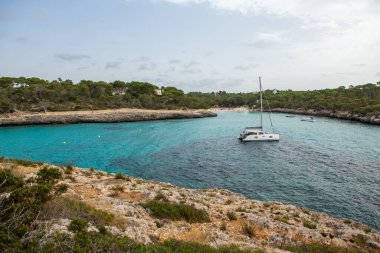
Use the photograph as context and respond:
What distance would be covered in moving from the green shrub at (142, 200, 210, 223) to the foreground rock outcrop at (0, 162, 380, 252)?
1.17 feet

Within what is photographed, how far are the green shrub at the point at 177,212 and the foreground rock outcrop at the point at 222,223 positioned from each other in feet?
1.17

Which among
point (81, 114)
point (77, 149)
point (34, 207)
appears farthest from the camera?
point (81, 114)

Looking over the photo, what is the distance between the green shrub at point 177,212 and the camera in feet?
60.5

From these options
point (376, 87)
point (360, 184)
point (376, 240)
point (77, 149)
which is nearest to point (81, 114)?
point (77, 149)

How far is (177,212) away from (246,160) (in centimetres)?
3094

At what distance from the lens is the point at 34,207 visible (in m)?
12.6

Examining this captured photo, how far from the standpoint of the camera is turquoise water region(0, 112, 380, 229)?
103ft

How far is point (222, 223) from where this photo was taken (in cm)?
1803

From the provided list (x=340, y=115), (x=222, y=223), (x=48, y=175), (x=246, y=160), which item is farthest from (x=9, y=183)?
(x=340, y=115)

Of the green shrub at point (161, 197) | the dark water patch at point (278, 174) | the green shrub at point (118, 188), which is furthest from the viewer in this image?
the dark water patch at point (278, 174)

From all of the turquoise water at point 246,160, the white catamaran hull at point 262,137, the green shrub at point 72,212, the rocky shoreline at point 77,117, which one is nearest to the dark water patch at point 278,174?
the turquoise water at point 246,160

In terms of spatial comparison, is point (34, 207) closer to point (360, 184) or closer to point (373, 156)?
point (360, 184)

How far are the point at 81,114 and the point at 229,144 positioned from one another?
64.1m

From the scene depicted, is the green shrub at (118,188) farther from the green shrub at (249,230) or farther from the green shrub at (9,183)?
the green shrub at (249,230)
